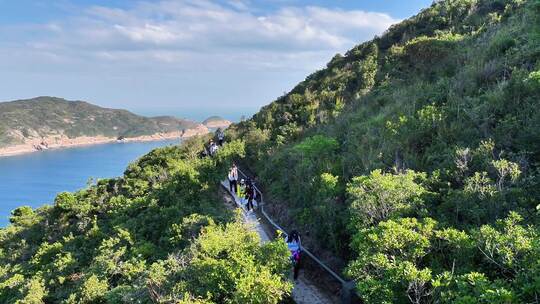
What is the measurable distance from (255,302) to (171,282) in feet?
7.16

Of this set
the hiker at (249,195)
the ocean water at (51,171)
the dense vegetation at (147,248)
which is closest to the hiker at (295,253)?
the dense vegetation at (147,248)

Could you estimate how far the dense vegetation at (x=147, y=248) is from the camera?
871 centimetres

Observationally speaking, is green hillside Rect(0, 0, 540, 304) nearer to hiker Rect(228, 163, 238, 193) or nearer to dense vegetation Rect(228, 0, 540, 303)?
dense vegetation Rect(228, 0, 540, 303)

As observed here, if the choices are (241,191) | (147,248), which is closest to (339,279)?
(147,248)

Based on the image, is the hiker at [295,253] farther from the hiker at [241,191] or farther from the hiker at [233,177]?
the hiker at [233,177]

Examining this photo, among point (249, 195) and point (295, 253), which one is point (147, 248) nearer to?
point (249, 195)

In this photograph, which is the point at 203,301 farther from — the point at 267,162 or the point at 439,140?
the point at 267,162

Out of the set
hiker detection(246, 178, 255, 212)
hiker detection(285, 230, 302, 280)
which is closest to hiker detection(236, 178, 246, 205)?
hiker detection(246, 178, 255, 212)

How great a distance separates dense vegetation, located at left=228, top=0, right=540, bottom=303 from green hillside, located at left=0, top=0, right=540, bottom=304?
36mm

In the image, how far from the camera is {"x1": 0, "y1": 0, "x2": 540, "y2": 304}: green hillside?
674 cm

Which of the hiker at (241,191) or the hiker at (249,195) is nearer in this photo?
the hiker at (249,195)

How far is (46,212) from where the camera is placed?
28078 millimetres

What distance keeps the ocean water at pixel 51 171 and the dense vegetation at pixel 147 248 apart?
50.5 m

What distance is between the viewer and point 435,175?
31.7 ft
